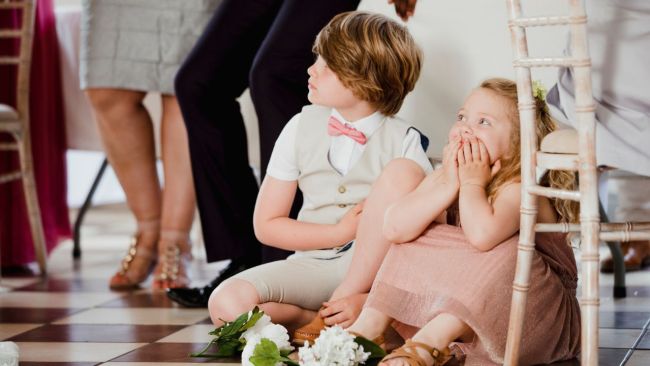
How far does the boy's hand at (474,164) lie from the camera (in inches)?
69.9

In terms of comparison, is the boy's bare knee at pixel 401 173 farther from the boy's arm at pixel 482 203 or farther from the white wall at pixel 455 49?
the white wall at pixel 455 49

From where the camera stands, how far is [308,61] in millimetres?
2324

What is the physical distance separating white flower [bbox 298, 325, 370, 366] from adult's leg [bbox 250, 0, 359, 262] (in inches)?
28.1

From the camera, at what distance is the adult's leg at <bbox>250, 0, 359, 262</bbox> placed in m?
2.29

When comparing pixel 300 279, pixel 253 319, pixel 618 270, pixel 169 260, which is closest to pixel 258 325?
pixel 253 319

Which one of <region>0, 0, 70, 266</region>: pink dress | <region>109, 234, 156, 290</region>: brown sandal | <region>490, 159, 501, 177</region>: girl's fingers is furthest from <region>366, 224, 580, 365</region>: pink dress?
<region>0, 0, 70, 266</region>: pink dress

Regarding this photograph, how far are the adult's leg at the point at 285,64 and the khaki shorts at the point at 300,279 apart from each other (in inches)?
9.6

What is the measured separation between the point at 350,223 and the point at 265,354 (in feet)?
1.47

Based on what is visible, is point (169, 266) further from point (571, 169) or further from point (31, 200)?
point (571, 169)

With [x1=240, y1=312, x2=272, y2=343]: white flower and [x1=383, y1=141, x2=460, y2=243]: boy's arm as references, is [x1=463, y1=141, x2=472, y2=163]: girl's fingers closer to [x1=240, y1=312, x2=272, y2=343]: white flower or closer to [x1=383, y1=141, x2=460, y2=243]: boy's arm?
[x1=383, y1=141, x2=460, y2=243]: boy's arm

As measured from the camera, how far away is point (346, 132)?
206cm

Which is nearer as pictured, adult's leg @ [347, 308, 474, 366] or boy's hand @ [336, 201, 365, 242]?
adult's leg @ [347, 308, 474, 366]

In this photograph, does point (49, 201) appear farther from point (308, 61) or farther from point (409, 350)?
point (409, 350)

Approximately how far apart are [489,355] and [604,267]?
1.34 m
